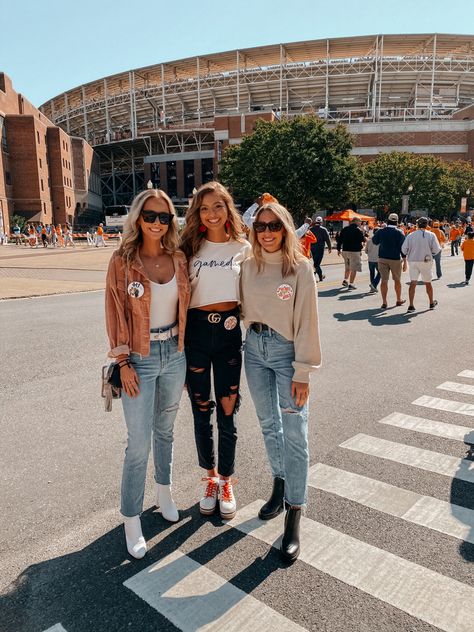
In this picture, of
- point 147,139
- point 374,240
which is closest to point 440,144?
point 147,139

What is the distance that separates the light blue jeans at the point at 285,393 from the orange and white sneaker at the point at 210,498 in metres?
0.53

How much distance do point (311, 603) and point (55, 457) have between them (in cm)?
243

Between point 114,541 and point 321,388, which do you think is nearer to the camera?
point 114,541

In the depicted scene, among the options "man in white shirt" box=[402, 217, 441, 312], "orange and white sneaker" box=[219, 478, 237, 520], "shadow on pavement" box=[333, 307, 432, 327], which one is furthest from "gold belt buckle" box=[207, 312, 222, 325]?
"man in white shirt" box=[402, 217, 441, 312]

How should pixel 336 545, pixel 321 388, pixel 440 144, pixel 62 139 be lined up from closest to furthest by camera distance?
pixel 336 545 < pixel 321 388 < pixel 62 139 < pixel 440 144

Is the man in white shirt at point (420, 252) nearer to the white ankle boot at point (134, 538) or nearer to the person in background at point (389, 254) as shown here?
the person in background at point (389, 254)

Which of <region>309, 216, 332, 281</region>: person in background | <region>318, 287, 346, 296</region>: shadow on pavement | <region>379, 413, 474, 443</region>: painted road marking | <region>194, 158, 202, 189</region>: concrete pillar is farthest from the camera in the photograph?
<region>194, 158, 202, 189</region>: concrete pillar

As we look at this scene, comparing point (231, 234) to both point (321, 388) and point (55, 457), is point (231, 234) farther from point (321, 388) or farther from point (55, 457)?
point (321, 388)

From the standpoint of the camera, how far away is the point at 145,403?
2814 millimetres

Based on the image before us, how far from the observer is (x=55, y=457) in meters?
3.96

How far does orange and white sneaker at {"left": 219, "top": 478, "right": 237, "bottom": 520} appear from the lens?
3.11 m

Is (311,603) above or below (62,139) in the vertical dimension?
below

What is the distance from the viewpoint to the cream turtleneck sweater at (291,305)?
2762 millimetres

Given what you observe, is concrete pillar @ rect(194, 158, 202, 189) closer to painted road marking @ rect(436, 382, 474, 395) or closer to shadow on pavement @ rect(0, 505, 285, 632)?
painted road marking @ rect(436, 382, 474, 395)
